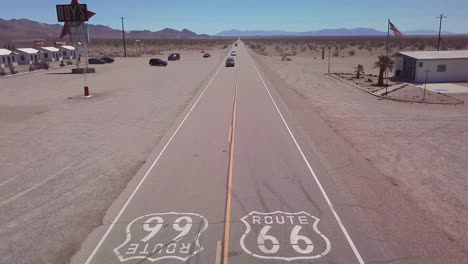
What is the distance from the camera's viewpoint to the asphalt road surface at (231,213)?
10055 millimetres

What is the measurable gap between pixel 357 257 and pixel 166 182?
7.42m

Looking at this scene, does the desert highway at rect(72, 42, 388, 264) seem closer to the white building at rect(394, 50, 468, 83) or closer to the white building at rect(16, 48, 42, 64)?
the white building at rect(394, 50, 468, 83)

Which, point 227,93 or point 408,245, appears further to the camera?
point 227,93

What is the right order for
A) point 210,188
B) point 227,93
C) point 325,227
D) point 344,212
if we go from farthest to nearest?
point 227,93 < point 210,188 < point 344,212 < point 325,227

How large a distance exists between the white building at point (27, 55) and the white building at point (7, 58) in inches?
65.1

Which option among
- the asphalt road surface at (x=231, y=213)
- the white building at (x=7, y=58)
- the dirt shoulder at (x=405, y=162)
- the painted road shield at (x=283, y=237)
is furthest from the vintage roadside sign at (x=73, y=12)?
the painted road shield at (x=283, y=237)

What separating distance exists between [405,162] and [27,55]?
263 feet

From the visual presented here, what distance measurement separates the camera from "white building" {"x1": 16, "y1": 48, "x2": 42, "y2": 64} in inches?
3155

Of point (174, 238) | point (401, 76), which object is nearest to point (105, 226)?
point (174, 238)

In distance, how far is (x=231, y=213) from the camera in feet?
40.3

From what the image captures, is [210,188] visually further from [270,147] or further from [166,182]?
[270,147]

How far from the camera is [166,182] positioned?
15.0 metres

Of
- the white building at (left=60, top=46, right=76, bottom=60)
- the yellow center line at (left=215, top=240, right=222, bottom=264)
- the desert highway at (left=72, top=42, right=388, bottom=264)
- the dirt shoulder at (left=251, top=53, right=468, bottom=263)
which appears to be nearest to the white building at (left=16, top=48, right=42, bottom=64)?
the white building at (left=60, top=46, right=76, bottom=60)

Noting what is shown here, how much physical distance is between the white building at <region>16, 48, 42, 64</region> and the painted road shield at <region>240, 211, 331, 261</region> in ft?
265
